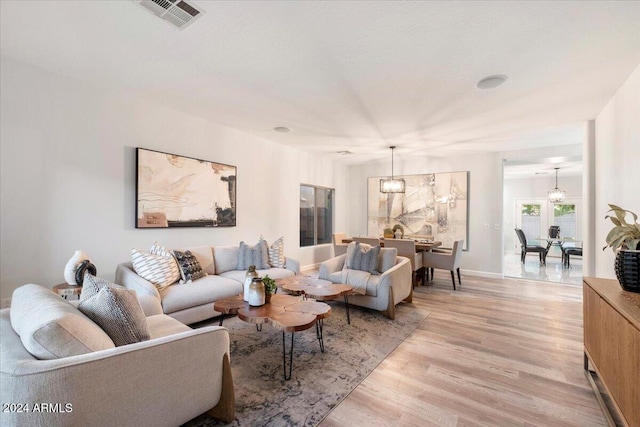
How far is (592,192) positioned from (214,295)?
18.3 ft

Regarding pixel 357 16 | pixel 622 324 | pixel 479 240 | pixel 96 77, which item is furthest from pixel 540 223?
pixel 96 77

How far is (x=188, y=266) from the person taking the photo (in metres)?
3.47

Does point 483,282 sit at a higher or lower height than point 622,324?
lower

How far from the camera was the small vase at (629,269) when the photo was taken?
1847 millimetres

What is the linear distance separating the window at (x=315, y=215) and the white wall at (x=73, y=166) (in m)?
2.37

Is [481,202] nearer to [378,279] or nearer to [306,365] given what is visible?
[378,279]

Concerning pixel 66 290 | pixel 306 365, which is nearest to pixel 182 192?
pixel 66 290

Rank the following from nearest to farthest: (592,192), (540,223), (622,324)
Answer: (622,324) → (592,192) → (540,223)

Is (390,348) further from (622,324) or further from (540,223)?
(540,223)

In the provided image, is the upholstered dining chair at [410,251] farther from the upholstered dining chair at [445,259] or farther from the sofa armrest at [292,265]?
the sofa armrest at [292,265]

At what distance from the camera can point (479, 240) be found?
6277 millimetres

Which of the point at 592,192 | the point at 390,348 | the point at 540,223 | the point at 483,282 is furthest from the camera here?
the point at 540,223

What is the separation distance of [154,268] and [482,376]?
11.1 feet

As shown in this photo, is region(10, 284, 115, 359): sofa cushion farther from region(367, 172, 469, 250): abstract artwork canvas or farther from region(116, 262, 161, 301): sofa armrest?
region(367, 172, 469, 250): abstract artwork canvas
